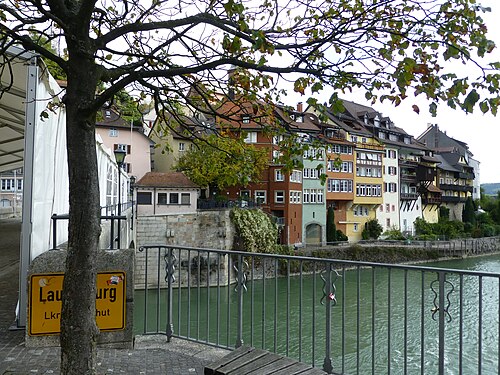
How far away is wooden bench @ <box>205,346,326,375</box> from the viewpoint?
3104 millimetres

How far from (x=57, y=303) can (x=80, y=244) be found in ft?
5.78

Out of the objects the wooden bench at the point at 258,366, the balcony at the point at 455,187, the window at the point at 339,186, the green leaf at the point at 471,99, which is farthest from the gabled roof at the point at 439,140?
the wooden bench at the point at 258,366

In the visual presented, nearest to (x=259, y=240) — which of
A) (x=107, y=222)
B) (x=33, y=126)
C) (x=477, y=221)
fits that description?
(x=107, y=222)

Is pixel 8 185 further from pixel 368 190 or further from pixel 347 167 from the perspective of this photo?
pixel 368 190

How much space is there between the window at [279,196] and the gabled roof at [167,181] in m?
9.02

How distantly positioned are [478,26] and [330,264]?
6.49 feet

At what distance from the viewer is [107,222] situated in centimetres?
1102

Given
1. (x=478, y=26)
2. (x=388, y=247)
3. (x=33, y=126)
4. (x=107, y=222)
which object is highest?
(x=478, y=26)

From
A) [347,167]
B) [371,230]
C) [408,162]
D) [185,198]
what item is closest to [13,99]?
[185,198]

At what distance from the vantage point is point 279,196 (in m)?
43.6

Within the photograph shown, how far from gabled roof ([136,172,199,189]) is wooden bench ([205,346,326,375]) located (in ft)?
109

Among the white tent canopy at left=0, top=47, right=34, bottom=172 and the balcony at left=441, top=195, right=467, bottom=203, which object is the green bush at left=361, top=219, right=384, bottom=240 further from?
the white tent canopy at left=0, top=47, right=34, bottom=172

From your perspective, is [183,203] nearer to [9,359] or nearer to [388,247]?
[388,247]

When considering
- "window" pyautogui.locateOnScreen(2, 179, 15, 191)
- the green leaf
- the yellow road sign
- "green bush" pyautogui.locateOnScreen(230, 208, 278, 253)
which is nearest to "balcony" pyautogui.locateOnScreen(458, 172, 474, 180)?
"green bush" pyautogui.locateOnScreen(230, 208, 278, 253)
